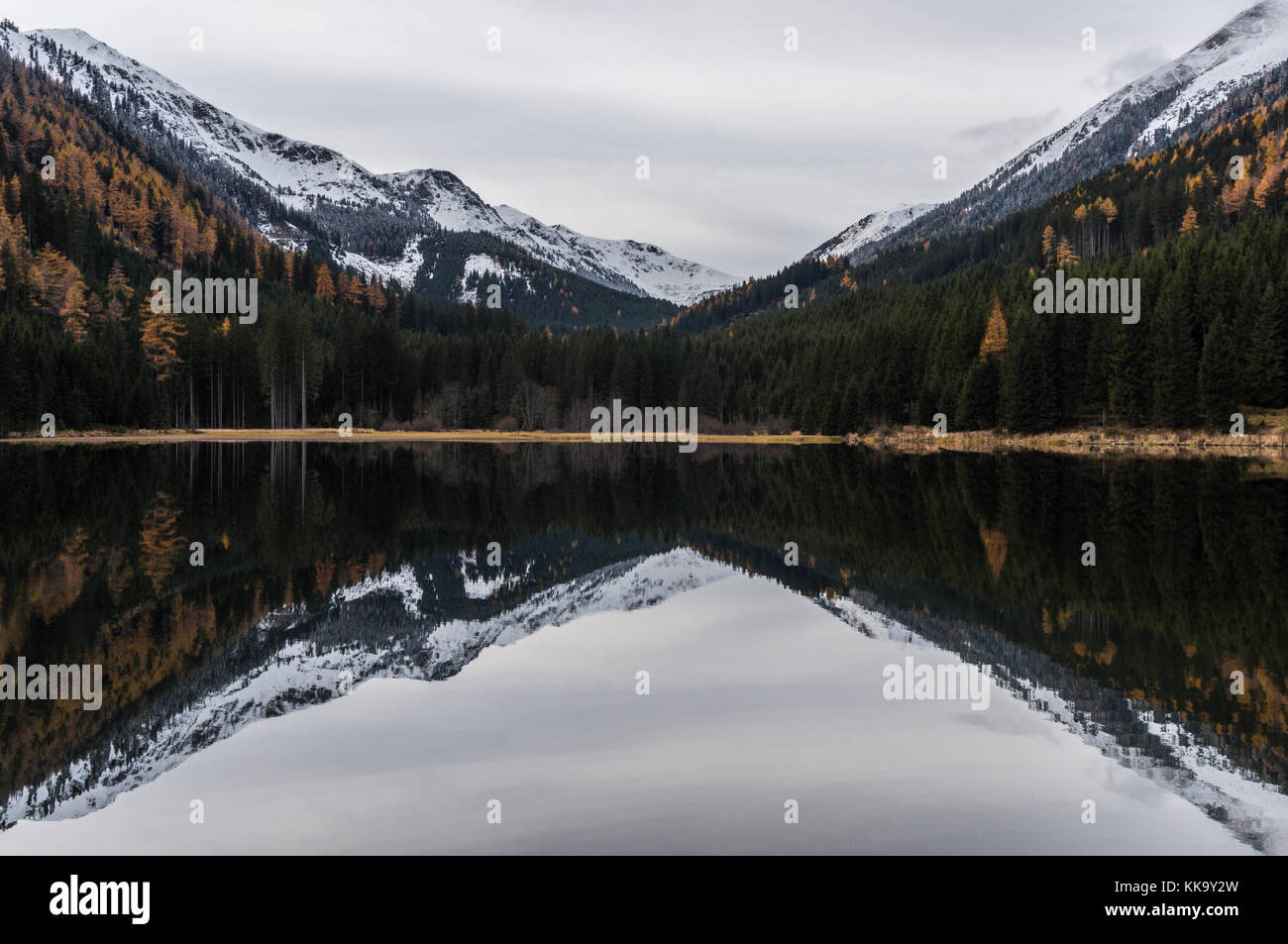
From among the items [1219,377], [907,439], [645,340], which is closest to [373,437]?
[645,340]

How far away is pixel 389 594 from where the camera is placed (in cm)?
1872

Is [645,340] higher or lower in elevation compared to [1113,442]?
higher

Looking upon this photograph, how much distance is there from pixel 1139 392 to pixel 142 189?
16481cm

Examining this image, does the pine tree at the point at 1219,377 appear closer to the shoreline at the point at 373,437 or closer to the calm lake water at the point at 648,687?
the shoreline at the point at 373,437

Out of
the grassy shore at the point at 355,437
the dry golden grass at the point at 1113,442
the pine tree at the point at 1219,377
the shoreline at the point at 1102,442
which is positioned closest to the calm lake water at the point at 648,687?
the dry golden grass at the point at 1113,442

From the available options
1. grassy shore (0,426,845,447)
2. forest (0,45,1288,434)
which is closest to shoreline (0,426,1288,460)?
grassy shore (0,426,845,447)

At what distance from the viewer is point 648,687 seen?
12.7m

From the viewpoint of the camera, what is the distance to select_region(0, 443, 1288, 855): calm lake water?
8.04 m

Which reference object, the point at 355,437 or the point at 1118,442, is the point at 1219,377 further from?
the point at 355,437

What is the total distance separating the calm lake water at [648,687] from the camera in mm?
8039

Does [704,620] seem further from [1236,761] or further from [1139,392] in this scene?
[1139,392]

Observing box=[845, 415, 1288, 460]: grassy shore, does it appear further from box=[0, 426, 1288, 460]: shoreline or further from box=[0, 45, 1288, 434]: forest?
box=[0, 45, 1288, 434]: forest

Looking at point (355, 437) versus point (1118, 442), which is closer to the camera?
point (1118, 442)
